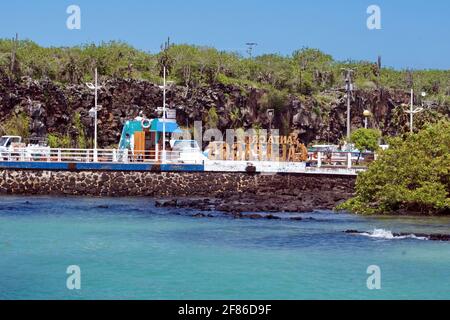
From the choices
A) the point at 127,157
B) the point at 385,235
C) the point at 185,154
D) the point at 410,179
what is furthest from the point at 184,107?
the point at 385,235

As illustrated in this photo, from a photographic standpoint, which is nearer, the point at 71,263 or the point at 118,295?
the point at 118,295

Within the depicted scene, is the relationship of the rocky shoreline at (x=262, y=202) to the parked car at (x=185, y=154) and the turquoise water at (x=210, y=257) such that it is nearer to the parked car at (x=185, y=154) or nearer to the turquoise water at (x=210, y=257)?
the turquoise water at (x=210, y=257)

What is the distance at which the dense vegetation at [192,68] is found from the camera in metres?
81.1

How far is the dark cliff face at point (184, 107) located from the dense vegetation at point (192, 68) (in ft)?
6.69

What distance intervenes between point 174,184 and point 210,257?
73.5ft

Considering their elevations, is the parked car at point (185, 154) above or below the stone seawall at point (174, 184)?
above

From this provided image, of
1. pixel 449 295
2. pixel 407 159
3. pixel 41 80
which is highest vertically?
pixel 41 80

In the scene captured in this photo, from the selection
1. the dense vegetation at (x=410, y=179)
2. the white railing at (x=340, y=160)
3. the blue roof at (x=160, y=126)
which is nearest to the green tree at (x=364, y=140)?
the white railing at (x=340, y=160)

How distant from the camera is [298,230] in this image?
33656 millimetres

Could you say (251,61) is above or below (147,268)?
above

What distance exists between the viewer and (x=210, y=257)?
26.8 metres

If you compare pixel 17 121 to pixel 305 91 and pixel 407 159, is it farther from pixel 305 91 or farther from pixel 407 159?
pixel 407 159
